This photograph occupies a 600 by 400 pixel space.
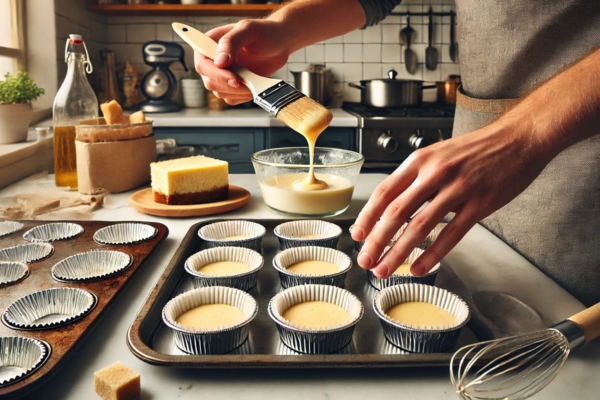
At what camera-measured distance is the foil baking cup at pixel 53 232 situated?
94 centimetres

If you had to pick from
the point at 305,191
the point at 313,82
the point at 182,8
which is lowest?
the point at 305,191

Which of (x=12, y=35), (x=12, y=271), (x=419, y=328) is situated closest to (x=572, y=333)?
(x=419, y=328)

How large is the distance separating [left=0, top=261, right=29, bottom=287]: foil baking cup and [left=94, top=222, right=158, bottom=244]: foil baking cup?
0.58 ft

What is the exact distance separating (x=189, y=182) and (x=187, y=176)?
0.05ft

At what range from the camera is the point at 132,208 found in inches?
47.0

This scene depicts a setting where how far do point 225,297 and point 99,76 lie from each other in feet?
8.02

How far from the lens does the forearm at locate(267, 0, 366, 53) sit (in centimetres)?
123

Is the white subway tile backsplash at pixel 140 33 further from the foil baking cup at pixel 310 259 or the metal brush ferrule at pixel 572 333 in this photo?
the metal brush ferrule at pixel 572 333

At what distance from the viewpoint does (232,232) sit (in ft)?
3.42

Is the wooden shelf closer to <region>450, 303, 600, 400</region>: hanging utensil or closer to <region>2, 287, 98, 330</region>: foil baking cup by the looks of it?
<region>2, 287, 98, 330</region>: foil baking cup

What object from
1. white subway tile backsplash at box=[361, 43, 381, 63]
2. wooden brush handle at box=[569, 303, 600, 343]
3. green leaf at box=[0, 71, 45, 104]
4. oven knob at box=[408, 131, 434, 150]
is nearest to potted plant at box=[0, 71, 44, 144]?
green leaf at box=[0, 71, 45, 104]

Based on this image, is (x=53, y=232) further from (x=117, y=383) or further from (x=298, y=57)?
(x=298, y=57)

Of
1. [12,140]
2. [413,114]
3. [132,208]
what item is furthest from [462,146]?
[413,114]

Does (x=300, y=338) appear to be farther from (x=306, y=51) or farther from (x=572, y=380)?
(x=306, y=51)
